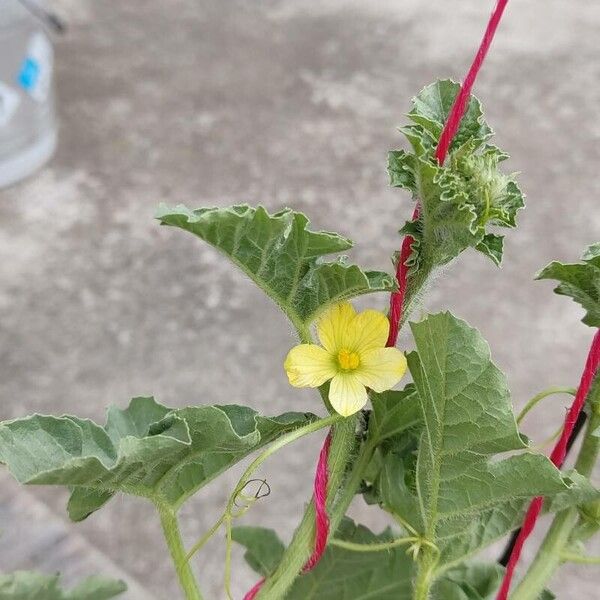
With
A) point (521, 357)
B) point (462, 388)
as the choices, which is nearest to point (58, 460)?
point (462, 388)

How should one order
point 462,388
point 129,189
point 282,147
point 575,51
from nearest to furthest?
point 462,388 < point 129,189 < point 282,147 < point 575,51

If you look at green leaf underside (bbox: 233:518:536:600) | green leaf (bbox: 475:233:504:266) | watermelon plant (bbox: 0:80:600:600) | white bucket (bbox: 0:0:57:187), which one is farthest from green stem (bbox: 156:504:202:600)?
white bucket (bbox: 0:0:57:187)

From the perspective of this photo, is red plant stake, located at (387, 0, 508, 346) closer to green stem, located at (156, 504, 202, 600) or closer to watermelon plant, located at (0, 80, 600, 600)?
watermelon plant, located at (0, 80, 600, 600)

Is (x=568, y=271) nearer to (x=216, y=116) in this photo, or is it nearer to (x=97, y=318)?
(x=97, y=318)

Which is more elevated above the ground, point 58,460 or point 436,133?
point 436,133

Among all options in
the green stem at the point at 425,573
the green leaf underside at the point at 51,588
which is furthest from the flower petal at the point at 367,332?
the green leaf underside at the point at 51,588

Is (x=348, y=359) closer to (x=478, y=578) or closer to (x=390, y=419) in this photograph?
(x=390, y=419)

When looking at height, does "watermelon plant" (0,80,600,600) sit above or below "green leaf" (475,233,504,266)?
below
